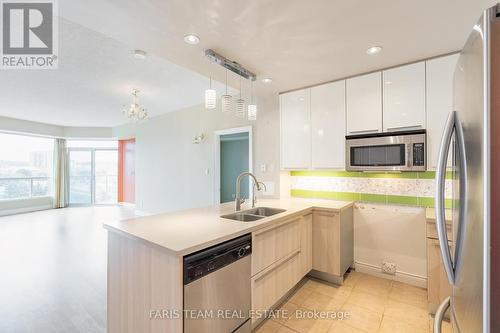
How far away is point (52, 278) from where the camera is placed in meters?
2.66

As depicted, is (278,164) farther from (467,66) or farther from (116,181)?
(116,181)

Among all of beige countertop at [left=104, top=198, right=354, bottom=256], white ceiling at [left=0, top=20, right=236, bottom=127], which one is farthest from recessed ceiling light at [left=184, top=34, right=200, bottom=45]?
beige countertop at [left=104, top=198, right=354, bottom=256]

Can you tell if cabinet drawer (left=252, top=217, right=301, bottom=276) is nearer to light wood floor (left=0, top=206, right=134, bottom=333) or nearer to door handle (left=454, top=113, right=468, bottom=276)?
door handle (left=454, top=113, right=468, bottom=276)

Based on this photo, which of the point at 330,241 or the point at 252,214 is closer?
the point at 252,214

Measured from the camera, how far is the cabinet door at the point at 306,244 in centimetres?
238

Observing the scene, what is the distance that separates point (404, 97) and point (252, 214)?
1991 mm

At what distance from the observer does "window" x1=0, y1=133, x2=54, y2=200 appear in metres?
6.16

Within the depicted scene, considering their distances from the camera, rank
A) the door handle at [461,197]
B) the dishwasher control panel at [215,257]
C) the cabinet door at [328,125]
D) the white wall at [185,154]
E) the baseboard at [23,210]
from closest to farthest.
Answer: the door handle at [461,197], the dishwasher control panel at [215,257], the cabinet door at [328,125], the white wall at [185,154], the baseboard at [23,210]

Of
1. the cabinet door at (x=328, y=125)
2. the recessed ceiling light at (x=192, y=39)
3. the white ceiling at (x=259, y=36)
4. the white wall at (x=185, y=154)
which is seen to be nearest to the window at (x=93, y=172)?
the white wall at (x=185, y=154)

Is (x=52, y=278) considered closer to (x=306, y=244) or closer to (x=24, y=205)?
(x=306, y=244)

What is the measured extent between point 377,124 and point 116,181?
26.9ft

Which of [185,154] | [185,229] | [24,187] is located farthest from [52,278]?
[24,187]

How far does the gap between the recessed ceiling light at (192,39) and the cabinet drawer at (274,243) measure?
1.64 m

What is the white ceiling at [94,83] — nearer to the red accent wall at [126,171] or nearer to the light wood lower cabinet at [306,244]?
the red accent wall at [126,171]
